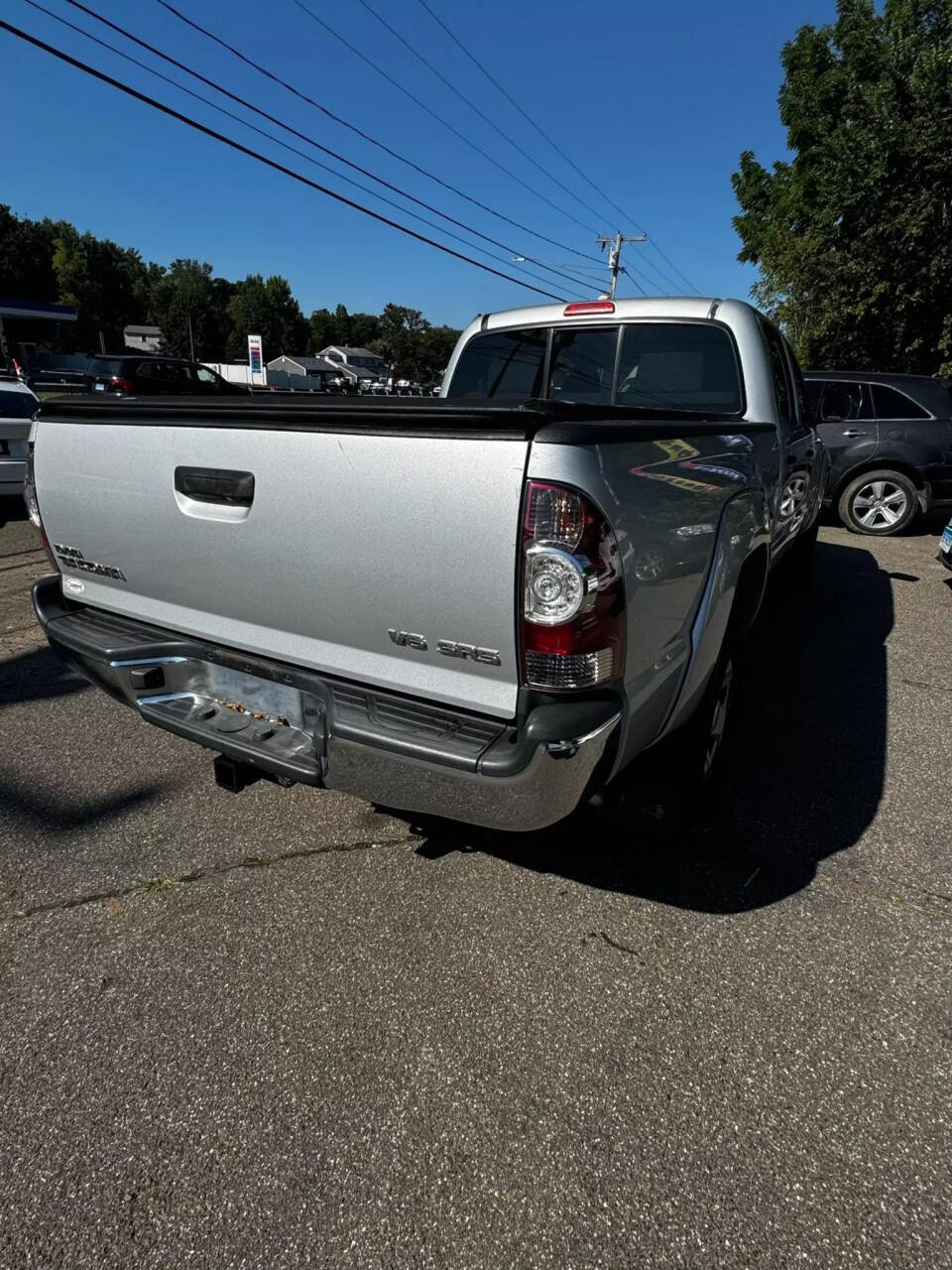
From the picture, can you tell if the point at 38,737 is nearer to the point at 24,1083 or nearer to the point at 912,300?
the point at 24,1083

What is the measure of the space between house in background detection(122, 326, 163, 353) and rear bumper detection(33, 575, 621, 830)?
342ft

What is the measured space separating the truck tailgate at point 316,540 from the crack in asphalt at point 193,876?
852 millimetres

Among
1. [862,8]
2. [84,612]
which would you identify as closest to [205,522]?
[84,612]

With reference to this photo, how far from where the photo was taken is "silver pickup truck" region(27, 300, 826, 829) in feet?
5.30

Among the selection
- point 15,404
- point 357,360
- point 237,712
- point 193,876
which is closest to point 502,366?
point 237,712

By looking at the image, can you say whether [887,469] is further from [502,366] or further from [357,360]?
[357,360]

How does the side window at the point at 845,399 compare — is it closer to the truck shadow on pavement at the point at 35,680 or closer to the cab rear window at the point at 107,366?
the truck shadow on pavement at the point at 35,680

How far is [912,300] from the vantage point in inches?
542

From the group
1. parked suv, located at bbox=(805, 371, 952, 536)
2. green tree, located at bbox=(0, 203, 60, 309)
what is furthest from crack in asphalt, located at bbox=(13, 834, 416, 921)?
green tree, located at bbox=(0, 203, 60, 309)

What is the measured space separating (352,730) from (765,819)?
1864 mm

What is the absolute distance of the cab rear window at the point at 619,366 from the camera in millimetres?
3475

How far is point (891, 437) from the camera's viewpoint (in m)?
8.20

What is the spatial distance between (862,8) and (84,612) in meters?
21.8

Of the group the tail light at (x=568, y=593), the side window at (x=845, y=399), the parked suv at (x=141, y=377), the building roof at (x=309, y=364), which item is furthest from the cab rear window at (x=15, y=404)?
the building roof at (x=309, y=364)
